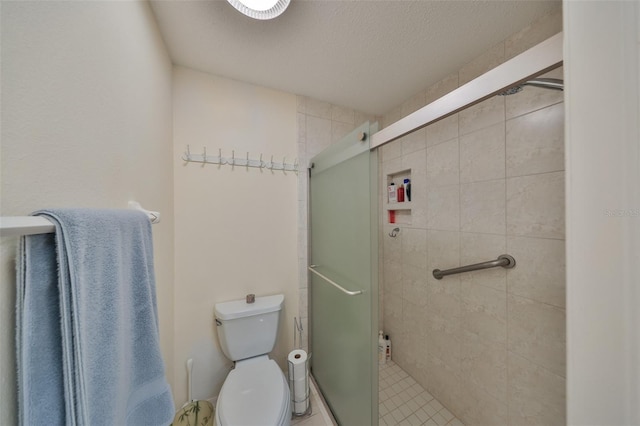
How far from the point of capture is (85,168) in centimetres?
50

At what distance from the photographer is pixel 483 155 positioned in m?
1.14

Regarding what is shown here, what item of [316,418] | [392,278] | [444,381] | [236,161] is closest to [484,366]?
[444,381]

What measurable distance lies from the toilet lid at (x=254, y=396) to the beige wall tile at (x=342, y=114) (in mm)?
1793

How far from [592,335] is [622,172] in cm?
22

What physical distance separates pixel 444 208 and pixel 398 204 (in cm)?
37

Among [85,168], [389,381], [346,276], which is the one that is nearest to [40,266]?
[85,168]

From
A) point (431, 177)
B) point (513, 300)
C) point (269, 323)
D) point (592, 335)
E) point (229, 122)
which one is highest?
point (229, 122)

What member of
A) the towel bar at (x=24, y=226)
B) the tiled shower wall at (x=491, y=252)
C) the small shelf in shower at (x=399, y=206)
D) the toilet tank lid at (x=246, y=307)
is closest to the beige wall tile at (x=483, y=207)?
the tiled shower wall at (x=491, y=252)

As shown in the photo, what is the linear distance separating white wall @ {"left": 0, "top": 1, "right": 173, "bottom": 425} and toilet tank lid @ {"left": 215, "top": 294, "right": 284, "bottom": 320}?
525 mm

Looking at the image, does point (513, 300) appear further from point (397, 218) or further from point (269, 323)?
point (269, 323)

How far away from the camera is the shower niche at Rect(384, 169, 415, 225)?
64.1 inches

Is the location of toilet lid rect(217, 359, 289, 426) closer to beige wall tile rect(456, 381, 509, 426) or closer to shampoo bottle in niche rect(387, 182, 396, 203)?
beige wall tile rect(456, 381, 509, 426)

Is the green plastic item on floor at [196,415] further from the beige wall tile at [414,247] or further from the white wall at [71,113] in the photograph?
the beige wall tile at [414,247]

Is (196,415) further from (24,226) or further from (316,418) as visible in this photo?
(24,226)
